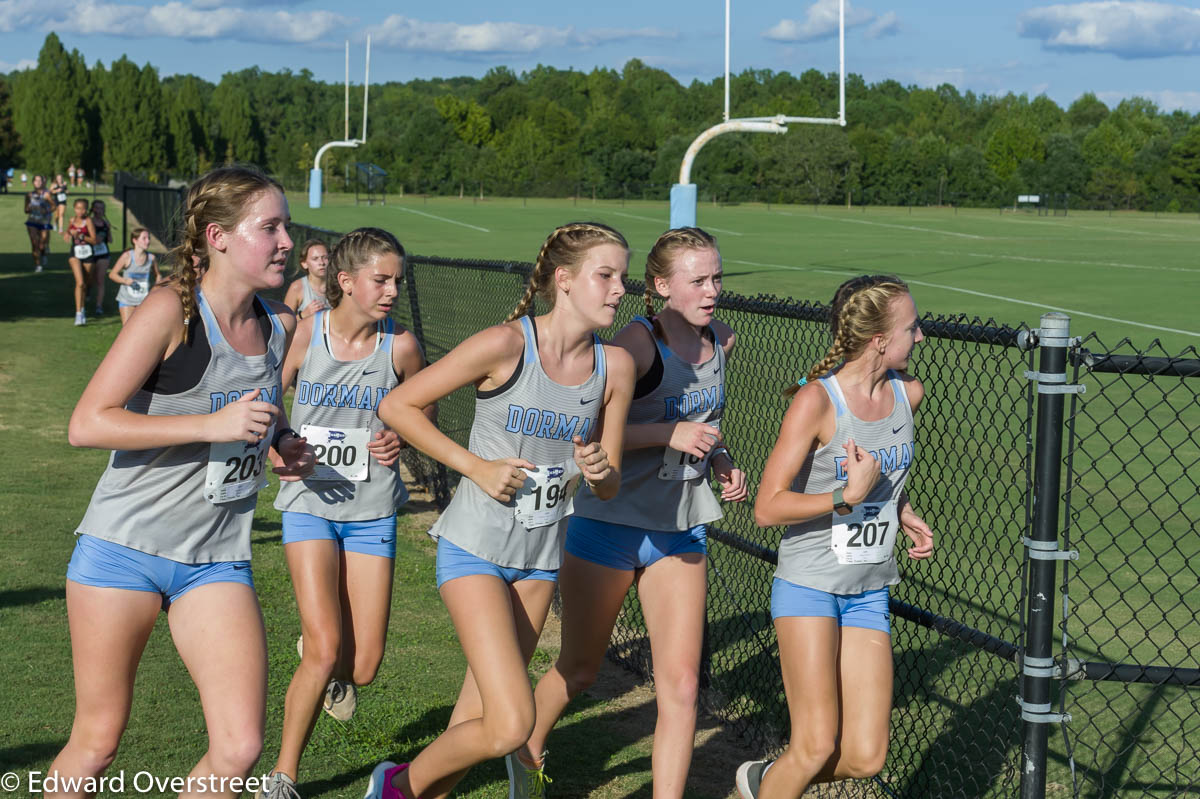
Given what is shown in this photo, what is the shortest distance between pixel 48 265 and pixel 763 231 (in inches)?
1120

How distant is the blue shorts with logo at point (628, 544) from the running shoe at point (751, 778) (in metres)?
0.79

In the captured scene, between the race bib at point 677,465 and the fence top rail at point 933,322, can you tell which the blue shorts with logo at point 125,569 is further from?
the fence top rail at point 933,322

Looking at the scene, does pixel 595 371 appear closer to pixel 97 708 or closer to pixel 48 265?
pixel 97 708

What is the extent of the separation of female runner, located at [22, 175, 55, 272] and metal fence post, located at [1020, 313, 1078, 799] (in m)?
29.2

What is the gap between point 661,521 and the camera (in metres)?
4.56

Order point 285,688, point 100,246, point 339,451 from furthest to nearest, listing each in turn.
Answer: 1. point 100,246
2. point 285,688
3. point 339,451

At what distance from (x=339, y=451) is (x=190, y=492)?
1.42 m

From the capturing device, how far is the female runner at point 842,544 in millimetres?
4039

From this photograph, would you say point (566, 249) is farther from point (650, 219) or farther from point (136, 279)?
point (650, 219)

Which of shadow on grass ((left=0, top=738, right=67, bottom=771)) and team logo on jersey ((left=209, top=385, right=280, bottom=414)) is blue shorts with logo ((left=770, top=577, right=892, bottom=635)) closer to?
team logo on jersey ((left=209, top=385, right=280, bottom=414))

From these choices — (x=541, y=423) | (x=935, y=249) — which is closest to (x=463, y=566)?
(x=541, y=423)

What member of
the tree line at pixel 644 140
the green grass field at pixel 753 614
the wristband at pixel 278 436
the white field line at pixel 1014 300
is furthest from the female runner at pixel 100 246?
the tree line at pixel 644 140

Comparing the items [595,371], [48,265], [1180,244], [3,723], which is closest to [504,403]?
[595,371]

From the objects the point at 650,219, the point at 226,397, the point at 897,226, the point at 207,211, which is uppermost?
the point at 650,219
